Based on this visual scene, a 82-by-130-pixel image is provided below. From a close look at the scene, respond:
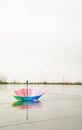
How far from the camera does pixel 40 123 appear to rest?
287 inches

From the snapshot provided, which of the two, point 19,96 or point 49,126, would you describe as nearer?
point 49,126

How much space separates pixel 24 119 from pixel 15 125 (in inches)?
45.6

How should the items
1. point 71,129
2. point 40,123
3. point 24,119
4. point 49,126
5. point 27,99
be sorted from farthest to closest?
point 27,99 < point 24,119 < point 40,123 < point 49,126 < point 71,129

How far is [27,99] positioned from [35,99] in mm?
1049

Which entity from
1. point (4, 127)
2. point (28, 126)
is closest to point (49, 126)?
point (28, 126)

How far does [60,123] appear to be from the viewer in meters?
7.31

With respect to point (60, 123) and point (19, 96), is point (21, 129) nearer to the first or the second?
point (60, 123)

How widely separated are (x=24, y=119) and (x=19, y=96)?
23.1 feet

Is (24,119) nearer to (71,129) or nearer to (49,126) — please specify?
(49,126)

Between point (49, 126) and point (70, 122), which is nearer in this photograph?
point (49, 126)

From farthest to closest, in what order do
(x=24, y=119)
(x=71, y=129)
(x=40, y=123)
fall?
(x=24, y=119) < (x=40, y=123) < (x=71, y=129)

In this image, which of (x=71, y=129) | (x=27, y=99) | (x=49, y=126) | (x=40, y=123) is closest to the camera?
(x=71, y=129)

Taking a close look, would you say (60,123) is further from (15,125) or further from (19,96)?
(19,96)

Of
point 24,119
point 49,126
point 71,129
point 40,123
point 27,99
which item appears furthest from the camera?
point 27,99
